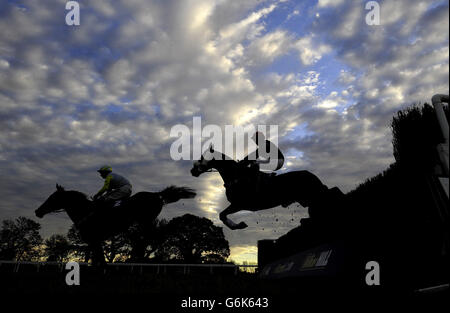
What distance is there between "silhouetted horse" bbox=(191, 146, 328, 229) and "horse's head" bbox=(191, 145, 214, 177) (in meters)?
0.49

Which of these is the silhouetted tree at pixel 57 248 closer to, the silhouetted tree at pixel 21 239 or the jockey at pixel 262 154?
the silhouetted tree at pixel 21 239

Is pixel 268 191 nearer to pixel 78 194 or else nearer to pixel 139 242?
pixel 78 194

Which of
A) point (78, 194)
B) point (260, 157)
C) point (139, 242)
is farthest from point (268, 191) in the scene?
point (139, 242)

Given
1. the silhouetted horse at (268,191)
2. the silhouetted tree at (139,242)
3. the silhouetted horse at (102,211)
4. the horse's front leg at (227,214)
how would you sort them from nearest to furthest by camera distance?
the silhouetted horse at (268,191)
the horse's front leg at (227,214)
the silhouetted horse at (102,211)
the silhouetted tree at (139,242)

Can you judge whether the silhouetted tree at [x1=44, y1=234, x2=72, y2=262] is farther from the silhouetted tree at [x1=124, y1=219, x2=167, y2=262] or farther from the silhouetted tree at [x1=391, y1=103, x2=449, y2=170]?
the silhouetted tree at [x1=391, y1=103, x2=449, y2=170]

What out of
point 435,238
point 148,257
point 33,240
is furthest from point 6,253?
point 435,238

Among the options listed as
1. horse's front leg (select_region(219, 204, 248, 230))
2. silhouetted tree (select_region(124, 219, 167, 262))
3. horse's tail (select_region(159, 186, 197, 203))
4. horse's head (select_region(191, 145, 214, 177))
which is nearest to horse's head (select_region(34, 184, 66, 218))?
horse's tail (select_region(159, 186, 197, 203))

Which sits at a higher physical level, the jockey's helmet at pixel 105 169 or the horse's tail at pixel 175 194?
the jockey's helmet at pixel 105 169

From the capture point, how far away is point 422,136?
5281 millimetres

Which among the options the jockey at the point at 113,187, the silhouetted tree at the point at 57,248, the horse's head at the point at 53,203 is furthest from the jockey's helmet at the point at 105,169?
the silhouetted tree at the point at 57,248

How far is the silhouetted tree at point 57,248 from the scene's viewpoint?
95.7 ft

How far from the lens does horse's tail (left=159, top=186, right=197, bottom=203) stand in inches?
270

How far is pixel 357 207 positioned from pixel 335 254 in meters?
0.61
